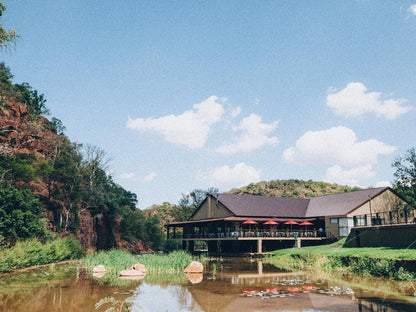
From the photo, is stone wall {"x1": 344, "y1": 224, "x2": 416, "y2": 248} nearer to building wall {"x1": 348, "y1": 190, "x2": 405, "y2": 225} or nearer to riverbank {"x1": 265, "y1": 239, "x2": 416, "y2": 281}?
riverbank {"x1": 265, "y1": 239, "x2": 416, "y2": 281}

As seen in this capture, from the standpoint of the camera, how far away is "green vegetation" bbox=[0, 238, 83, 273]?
66.6ft

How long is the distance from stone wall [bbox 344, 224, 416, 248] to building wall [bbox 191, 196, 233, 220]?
59.6ft

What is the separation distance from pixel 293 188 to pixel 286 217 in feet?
199

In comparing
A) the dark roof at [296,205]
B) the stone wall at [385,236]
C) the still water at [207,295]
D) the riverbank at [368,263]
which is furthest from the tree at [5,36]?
the dark roof at [296,205]

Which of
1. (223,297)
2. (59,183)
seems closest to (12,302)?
(223,297)

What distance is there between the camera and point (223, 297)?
41.2ft

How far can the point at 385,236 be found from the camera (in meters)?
23.6

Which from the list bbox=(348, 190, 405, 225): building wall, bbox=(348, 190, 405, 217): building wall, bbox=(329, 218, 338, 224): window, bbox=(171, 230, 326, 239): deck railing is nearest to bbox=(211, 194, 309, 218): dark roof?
bbox=(171, 230, 326, 239): deck railing

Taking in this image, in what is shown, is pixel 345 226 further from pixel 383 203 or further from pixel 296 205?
pixel 296 205

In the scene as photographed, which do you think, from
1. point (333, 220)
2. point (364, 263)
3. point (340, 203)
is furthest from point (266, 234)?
point (364, 263)

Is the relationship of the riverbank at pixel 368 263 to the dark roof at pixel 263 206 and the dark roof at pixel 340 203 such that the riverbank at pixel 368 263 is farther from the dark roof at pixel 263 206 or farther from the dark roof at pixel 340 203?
the dark roof at pixel 263 206

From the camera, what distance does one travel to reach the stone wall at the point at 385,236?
69.6 feet

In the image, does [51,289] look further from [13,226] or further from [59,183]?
[59,183]

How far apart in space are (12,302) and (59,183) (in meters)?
35.4
